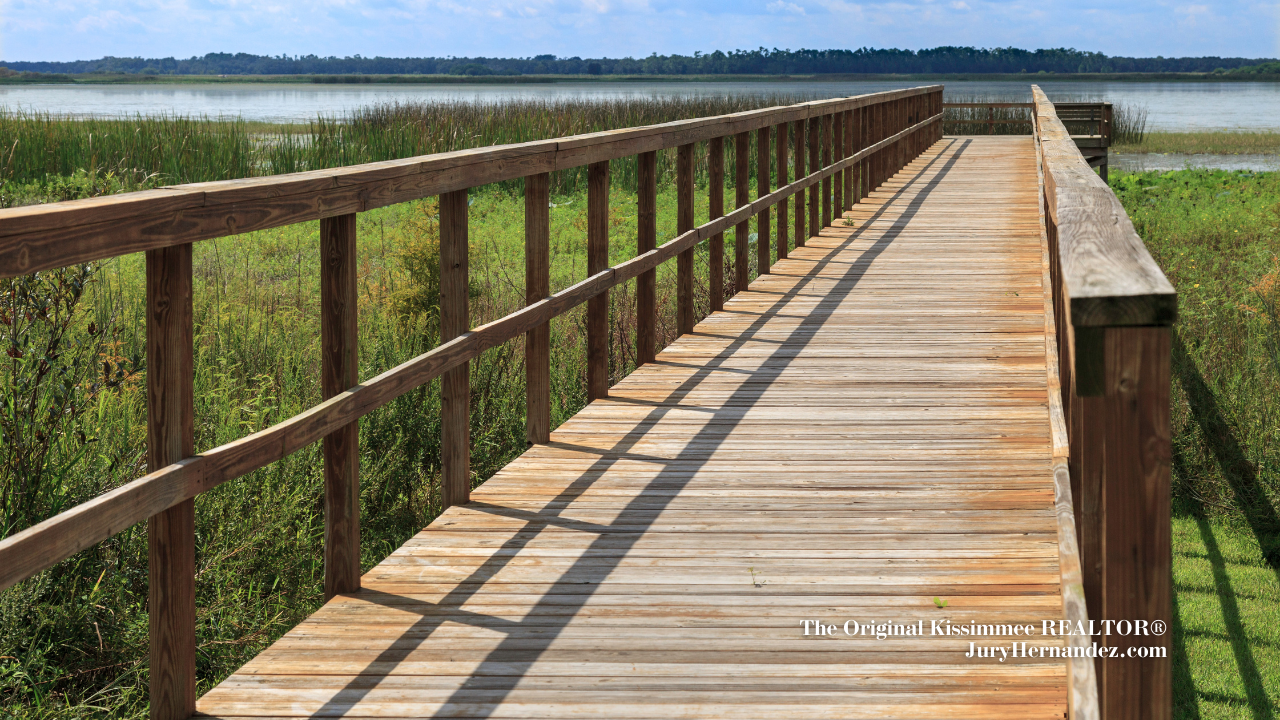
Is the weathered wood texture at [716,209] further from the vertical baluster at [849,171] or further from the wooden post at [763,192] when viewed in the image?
the vertical baluster at [849,171]

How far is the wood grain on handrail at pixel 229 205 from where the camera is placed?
7.42 ft

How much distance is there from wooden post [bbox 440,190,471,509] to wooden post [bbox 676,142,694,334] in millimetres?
2854

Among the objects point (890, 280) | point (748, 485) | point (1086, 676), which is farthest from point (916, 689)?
point (890, 280)

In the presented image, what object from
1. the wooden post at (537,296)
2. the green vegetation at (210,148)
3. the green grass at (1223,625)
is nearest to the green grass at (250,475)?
the wooden post at (537,296)

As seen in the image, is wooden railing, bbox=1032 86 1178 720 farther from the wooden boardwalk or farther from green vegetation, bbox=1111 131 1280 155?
green vegetation, bbox=1111 131 1280 155

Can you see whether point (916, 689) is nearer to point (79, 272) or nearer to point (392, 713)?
point (392, 713)

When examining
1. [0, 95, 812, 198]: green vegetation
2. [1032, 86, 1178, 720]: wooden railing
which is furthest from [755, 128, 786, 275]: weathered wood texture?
[0, 95, 812, 198]: green vegetation

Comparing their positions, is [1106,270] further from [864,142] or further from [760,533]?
[864,142]

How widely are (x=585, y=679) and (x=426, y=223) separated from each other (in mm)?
7365

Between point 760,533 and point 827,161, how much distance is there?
29.6 feet

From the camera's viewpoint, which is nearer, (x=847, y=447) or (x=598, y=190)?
(x=847, y=447)

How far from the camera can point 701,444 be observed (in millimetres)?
5066

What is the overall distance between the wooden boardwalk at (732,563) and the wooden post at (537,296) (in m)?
0.12

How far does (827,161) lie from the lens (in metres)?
12.5
